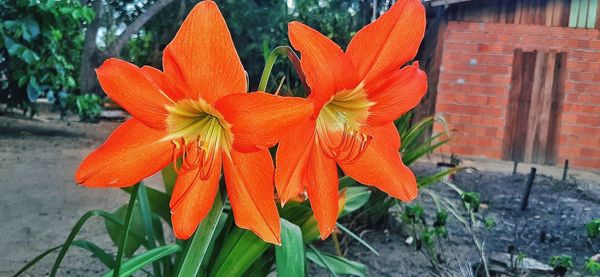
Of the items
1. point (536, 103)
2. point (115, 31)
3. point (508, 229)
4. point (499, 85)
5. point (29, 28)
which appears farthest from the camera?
point (115, 31)

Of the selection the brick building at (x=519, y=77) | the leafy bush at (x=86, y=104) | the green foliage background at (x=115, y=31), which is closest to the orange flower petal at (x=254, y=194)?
the green foliage background at (x=115, y=31)

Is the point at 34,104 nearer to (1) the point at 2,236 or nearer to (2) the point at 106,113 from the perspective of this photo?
(2) the point at 106,113

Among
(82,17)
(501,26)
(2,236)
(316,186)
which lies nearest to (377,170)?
(316,186)

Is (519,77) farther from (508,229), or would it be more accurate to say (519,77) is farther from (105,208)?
(105,208)

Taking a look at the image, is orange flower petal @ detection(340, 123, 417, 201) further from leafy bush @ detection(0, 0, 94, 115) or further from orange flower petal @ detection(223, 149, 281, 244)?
leafy bush @ detection(0, 0, 94, 115)

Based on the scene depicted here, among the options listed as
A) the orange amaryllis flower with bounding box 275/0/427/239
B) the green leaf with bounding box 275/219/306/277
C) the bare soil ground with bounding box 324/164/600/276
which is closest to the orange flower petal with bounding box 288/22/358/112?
the orange amaryllis flower with bounding box 275/0/427/239

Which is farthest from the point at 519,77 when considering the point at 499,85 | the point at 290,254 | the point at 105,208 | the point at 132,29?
the point at 290,254
